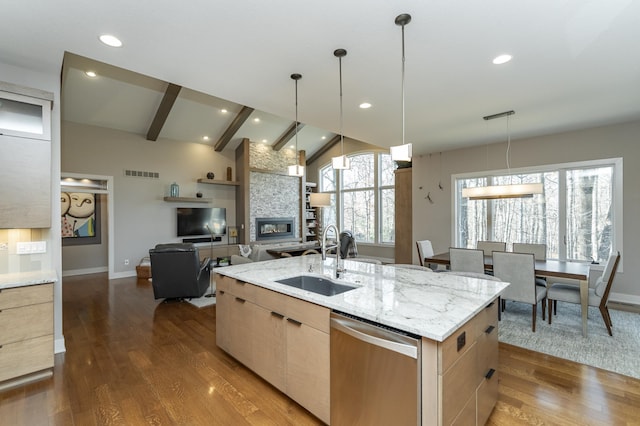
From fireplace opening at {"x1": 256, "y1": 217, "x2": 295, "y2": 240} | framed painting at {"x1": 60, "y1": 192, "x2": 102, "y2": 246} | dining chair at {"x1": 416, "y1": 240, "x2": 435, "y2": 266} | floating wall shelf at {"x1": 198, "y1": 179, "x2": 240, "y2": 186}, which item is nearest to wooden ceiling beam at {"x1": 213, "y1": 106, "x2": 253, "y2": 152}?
floating wall shelf at {"x1": 198, "y1": 179, "x2": 240, "y2": 186}

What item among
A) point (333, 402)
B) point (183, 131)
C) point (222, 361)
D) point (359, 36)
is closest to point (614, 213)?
point (359, 36)

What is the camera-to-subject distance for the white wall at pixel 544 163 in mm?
4527

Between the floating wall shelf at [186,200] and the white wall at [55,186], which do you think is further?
the floating wall shelf at [186,200]

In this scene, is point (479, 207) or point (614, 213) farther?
point (479, 207)

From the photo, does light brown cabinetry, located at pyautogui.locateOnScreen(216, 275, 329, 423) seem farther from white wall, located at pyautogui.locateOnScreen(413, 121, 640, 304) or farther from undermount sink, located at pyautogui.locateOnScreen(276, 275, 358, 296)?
white wall, located at pyautogui.locateOnScreen(413, 121, 640, 304)

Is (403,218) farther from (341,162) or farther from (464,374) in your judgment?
(464,374)

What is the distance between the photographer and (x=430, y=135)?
17.4ft

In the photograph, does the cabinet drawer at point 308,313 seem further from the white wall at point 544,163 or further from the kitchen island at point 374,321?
the white wall at point 544,163

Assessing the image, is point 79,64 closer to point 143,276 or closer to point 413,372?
point 143,276

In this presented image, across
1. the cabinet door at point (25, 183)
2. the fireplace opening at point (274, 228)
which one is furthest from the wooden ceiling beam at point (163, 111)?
the cabinet door at point (25, 183)

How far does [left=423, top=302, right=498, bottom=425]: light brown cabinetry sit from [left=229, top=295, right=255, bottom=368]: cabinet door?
4.94ft

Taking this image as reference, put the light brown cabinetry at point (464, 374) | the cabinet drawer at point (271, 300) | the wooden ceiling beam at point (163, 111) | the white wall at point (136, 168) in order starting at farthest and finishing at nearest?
1. the white wall at point (136, 168)
2. the wooden ceiling beam at point (163, 111)
3. the cabinet drawer at point (271, 300)
4. the light brown cabinetry at point (464, 374)

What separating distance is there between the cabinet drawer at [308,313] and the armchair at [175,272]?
9.65ft

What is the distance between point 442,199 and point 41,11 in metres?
6.60
